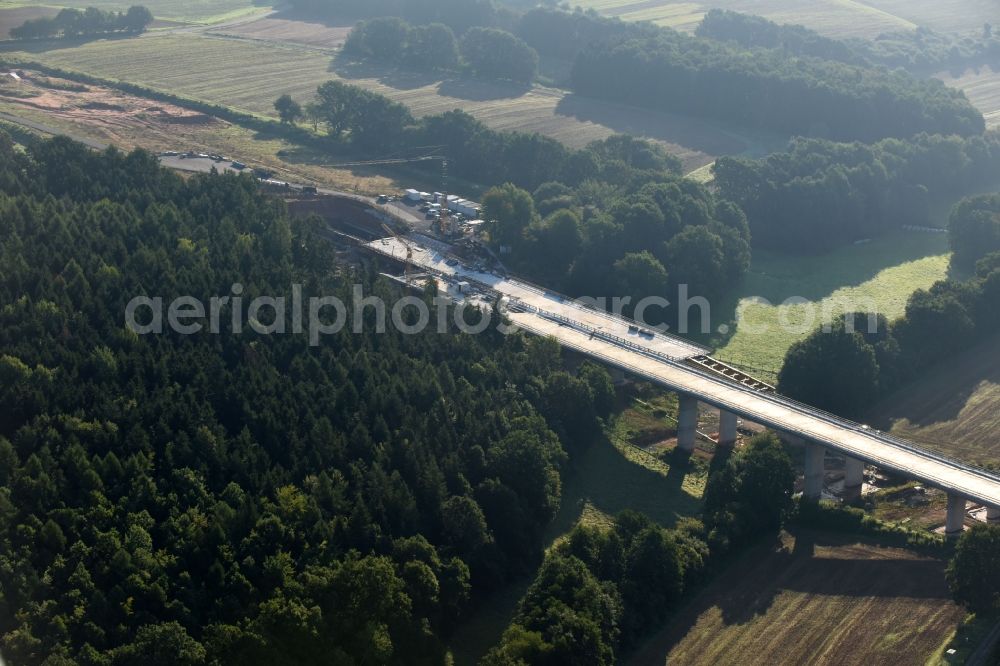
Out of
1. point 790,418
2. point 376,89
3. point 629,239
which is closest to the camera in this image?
point 790,418

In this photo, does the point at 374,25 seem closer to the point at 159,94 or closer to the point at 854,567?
the point at 159,94

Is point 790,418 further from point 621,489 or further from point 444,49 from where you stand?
point 444,49

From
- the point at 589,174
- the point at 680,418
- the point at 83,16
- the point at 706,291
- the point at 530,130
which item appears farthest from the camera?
the point at 83,16

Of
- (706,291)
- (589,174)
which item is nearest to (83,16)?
(589,174)

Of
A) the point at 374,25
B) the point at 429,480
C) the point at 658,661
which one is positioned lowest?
the point at 658,661

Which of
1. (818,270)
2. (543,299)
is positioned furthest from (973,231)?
(543,299)

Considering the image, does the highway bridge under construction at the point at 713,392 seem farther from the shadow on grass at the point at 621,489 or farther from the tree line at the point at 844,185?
the tree line at the point at 844,185
